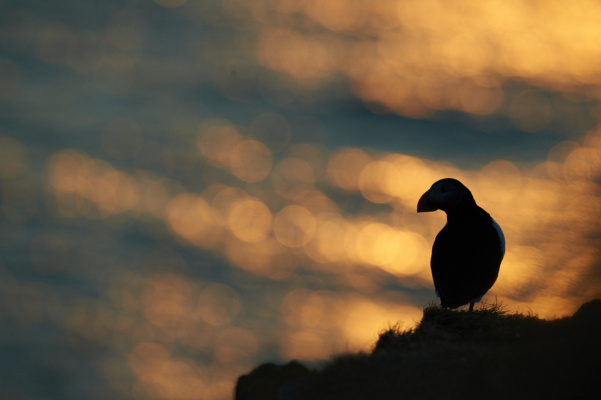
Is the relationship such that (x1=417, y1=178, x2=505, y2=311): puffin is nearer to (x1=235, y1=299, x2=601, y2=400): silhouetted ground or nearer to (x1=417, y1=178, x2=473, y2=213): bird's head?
(x1=417, y1=178, x2=473, y2=213): bird's head

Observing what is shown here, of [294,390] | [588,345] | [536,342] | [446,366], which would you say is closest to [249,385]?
[294,390]

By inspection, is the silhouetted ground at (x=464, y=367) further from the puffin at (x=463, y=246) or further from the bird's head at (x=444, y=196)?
the bird's head at (x=444, y=196)

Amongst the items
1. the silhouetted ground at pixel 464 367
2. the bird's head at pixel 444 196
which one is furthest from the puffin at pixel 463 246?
the silhouetted ground at pixel 464 367

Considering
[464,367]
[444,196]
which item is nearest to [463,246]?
[444,196]

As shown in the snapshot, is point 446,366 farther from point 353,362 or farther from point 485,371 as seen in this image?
point 353,362

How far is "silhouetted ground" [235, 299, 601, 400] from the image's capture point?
576cm

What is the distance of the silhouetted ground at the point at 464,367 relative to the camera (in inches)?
227

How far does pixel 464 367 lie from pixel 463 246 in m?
3.30

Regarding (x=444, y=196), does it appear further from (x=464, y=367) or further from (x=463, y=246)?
(x=464, y=367)

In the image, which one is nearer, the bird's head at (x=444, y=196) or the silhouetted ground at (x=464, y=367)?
the silhouetted ground at (x=464, y=367)

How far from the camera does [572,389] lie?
5.61 m

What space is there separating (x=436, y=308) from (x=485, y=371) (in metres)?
A: 2.50

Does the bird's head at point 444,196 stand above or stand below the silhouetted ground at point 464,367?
above

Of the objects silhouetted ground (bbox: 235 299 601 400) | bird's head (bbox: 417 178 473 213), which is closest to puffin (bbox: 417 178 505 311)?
bird's head (bbox: 417 178 473 213)
